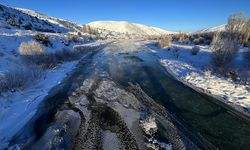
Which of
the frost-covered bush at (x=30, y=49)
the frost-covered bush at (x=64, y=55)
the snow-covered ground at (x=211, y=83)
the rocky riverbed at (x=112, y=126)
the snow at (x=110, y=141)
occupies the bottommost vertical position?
the frost-covered bush at (x=64, y=55)

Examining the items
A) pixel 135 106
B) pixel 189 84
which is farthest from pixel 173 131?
pixel 189 84

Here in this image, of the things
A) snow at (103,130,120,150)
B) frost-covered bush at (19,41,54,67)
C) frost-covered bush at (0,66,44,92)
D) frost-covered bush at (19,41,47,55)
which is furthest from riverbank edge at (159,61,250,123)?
frost-covered bush at (19,41,47,55)

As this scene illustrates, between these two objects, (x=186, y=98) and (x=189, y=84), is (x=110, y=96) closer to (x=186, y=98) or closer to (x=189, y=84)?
(x=186, y=98)

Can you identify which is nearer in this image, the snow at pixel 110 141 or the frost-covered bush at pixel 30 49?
the snow at pixel 110 141

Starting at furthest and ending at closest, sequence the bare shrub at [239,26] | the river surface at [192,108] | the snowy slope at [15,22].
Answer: the snowy slope at [15,22] → the bare shrub at [239,26] → the river surface at [192,108]

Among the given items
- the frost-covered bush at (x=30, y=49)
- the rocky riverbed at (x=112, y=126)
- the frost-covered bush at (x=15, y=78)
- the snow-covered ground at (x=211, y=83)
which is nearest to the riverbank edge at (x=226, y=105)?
the snow-covered ground at (x=211, y=83)

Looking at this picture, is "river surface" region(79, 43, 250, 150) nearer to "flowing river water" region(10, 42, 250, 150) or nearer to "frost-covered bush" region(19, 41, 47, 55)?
"flowing river water" region(10, 42, 250, 150)

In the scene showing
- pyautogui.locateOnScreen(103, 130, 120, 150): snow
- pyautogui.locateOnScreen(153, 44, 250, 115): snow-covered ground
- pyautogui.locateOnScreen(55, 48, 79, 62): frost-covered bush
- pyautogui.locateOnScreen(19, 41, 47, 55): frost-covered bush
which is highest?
pyautogui.locateOnScreen(19, 41, 47, 55): frost-covered bush

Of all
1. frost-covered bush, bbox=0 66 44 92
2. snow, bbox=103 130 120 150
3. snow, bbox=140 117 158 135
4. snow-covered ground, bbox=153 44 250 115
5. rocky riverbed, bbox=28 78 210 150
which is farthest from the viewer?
frost-covered bush, bbox=0 66 44 92

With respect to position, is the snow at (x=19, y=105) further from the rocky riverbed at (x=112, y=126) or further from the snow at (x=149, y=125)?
the snow at (x=149, y=125)

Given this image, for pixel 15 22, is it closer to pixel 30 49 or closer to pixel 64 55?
pixel 64 55

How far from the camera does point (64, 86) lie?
50.5 feet

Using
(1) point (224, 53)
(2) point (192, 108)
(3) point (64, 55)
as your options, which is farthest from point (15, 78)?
(1) point (224, 53)

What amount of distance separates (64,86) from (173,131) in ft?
28.3
